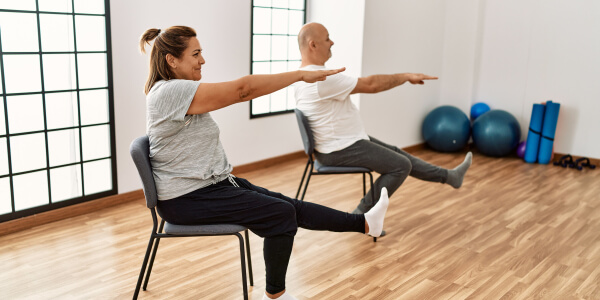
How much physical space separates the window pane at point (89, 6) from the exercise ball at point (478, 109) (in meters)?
3.92

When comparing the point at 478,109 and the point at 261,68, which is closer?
the point at 261,68

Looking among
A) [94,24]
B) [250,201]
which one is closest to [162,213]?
[250,201]

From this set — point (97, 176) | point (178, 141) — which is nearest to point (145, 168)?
point (178, 141)

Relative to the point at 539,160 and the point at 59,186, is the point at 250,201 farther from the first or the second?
the point at 539,160

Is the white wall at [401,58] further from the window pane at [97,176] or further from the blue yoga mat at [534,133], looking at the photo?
the window pane at [97,176]

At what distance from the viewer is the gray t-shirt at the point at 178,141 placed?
214cm

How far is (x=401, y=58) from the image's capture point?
566cm

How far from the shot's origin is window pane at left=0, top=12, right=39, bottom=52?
3.24 metres

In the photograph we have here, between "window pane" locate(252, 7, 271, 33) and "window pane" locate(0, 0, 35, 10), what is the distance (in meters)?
1.92

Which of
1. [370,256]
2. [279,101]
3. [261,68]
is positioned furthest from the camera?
[279,101]

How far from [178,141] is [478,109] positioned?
14.7 feet

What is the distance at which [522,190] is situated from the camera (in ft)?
15.1

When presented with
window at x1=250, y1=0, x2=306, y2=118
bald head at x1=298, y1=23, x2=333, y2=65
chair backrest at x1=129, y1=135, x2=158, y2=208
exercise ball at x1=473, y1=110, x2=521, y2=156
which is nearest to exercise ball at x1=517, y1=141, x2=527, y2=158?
exercise ball at x1=473, y1=110, x2=521, y2=156

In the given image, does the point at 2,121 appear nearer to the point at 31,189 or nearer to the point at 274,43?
the point at 31,189
